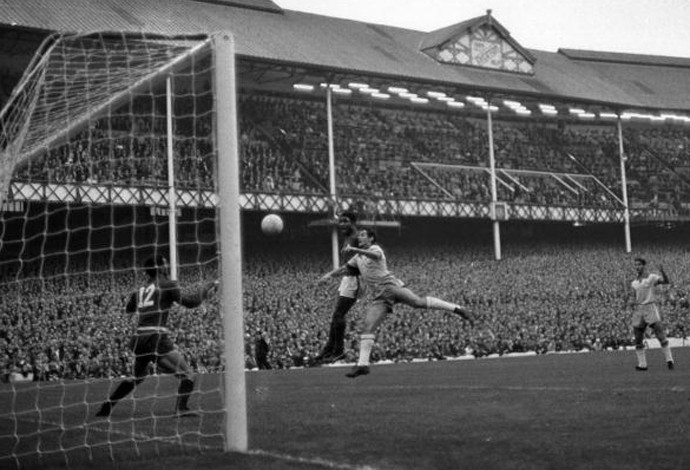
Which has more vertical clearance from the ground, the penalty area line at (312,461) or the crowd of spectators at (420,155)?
the crowd of spectators at (420,155)

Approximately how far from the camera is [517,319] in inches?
1564

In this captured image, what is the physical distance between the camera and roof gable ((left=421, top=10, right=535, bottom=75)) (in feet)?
180

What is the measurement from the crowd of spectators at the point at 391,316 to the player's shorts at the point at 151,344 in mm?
8789

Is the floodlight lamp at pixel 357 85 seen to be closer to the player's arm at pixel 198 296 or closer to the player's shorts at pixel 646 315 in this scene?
the player's shorts at pixel 646 315

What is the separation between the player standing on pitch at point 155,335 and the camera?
10.6 metres

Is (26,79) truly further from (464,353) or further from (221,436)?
(464,353)

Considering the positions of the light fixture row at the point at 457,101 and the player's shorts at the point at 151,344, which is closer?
the player's shorts at the point at 151,344

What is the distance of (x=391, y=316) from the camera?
37.8 meters

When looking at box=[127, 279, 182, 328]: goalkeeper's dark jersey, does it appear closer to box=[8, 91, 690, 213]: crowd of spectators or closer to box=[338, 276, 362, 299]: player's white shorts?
box=[338, 276, 362, 299]: player's white shorts

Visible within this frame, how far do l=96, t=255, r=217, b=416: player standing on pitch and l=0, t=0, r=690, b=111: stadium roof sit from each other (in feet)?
94.5

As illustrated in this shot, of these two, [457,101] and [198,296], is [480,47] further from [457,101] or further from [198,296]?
[198,296]

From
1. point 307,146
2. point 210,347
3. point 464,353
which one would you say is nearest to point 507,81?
point 307,146

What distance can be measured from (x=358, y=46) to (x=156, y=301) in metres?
42.3

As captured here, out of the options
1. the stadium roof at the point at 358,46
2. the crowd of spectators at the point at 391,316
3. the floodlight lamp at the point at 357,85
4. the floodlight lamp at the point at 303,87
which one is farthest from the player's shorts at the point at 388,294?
the floodlight lamp at the point at 357,85
